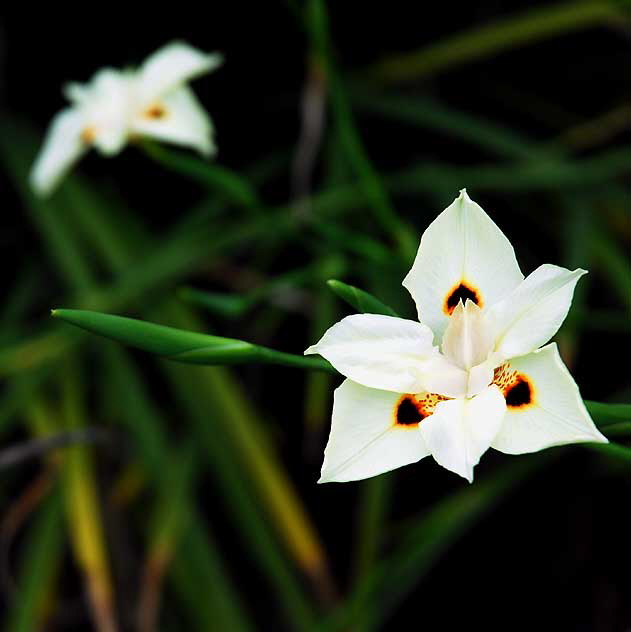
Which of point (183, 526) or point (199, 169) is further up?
point (199, 169)

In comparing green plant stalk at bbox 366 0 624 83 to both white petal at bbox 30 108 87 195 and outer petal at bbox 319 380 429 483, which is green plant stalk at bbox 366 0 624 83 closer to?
white petal at bbox 30 108 87 195

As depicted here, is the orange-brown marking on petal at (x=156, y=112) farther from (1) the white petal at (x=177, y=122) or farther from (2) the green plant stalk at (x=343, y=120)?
(2) the green plant stalk at (x=343, y=120)

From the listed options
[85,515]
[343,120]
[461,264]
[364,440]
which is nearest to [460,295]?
[461,264]

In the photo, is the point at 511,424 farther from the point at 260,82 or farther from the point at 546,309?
the point at 260,82

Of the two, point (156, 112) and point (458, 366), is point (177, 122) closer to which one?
point (156, 112)

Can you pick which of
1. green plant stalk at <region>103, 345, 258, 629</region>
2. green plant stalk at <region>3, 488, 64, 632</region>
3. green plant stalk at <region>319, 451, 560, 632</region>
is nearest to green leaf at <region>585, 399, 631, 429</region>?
green plant stalk at <region>319, 451, 560, 632</region>

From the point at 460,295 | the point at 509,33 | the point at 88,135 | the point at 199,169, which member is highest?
the point at 509,33

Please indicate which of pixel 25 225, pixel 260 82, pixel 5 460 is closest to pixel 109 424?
pixel 5 460
